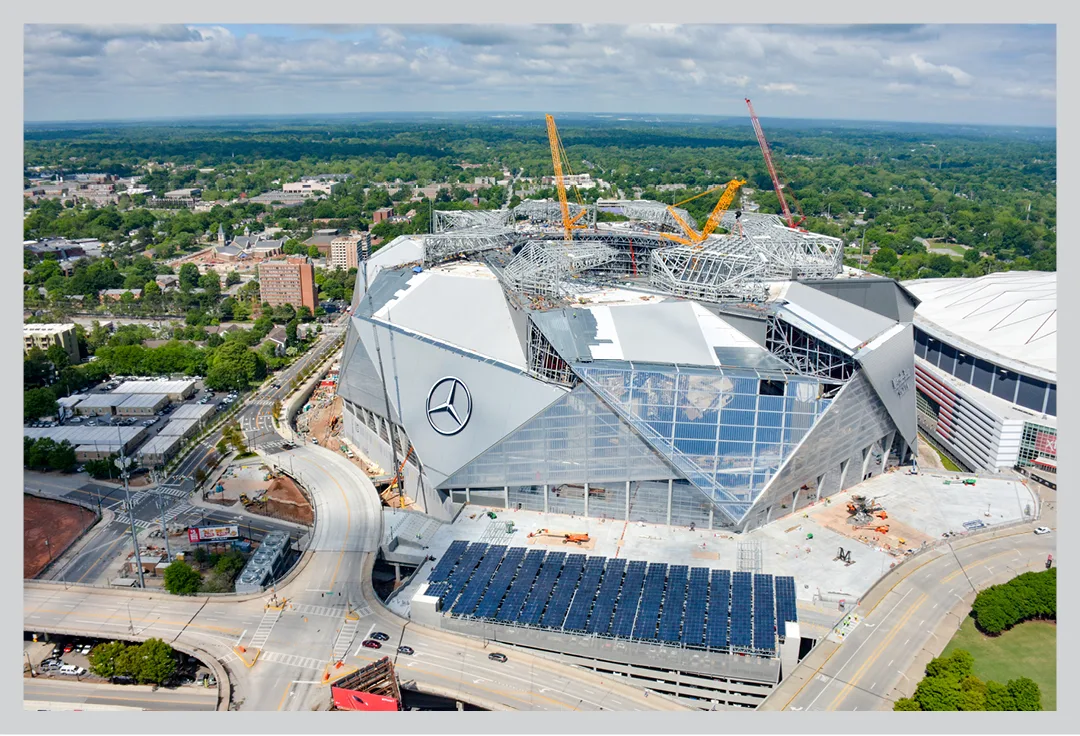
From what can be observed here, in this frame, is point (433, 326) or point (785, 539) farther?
point (433, 326)

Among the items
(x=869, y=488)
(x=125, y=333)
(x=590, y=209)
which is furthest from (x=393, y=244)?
(x=869, y=488)

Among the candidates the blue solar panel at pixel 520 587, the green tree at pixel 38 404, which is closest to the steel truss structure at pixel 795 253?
the blue solar panel at pixel 520 587

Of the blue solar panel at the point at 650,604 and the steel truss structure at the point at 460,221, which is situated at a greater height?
the steel truss structure at the point at 460,221

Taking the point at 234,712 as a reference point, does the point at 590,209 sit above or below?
above

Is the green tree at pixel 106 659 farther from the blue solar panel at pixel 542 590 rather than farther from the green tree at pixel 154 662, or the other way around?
the blue solar panel at pixel 542 590

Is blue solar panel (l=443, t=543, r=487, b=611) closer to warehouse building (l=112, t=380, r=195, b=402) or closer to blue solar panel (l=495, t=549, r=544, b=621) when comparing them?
blue solar panel (l=495, t=549, r=544, b=621)

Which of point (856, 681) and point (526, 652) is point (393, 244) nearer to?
point (526, 652)
